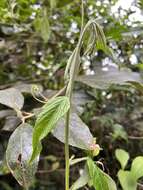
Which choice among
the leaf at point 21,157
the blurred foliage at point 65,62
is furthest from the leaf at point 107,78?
the leaf at point 21,157

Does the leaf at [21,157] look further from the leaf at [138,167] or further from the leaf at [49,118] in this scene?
the leaf at [138,167]

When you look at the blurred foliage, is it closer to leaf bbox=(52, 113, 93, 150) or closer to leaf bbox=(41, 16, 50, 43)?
leaf bbox=(41, 16, 50, 43)

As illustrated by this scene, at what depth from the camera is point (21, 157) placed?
57cm

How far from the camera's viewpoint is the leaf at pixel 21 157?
56cm

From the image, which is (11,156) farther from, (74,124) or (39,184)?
(39,184)

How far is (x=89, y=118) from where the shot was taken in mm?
1070

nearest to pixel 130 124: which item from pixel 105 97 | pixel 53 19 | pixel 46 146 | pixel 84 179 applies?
pixel 105 97

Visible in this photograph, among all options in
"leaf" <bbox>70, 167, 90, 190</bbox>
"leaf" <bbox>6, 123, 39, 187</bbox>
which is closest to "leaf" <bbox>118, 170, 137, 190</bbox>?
"leaf" <bbox>70, 167, 90, 190</bbox>

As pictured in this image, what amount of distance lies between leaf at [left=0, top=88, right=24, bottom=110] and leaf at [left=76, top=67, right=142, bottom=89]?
0.55 feet

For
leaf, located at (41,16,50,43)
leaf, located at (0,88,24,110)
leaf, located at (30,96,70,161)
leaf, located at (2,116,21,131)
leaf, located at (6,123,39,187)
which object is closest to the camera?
leaf, located at (30,96,70,161)

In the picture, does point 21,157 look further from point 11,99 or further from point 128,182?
point 128,182

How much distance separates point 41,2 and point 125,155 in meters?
0.53

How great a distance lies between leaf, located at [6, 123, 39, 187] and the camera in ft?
1.83

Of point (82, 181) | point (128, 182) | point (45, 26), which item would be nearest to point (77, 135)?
point (82, 181)
